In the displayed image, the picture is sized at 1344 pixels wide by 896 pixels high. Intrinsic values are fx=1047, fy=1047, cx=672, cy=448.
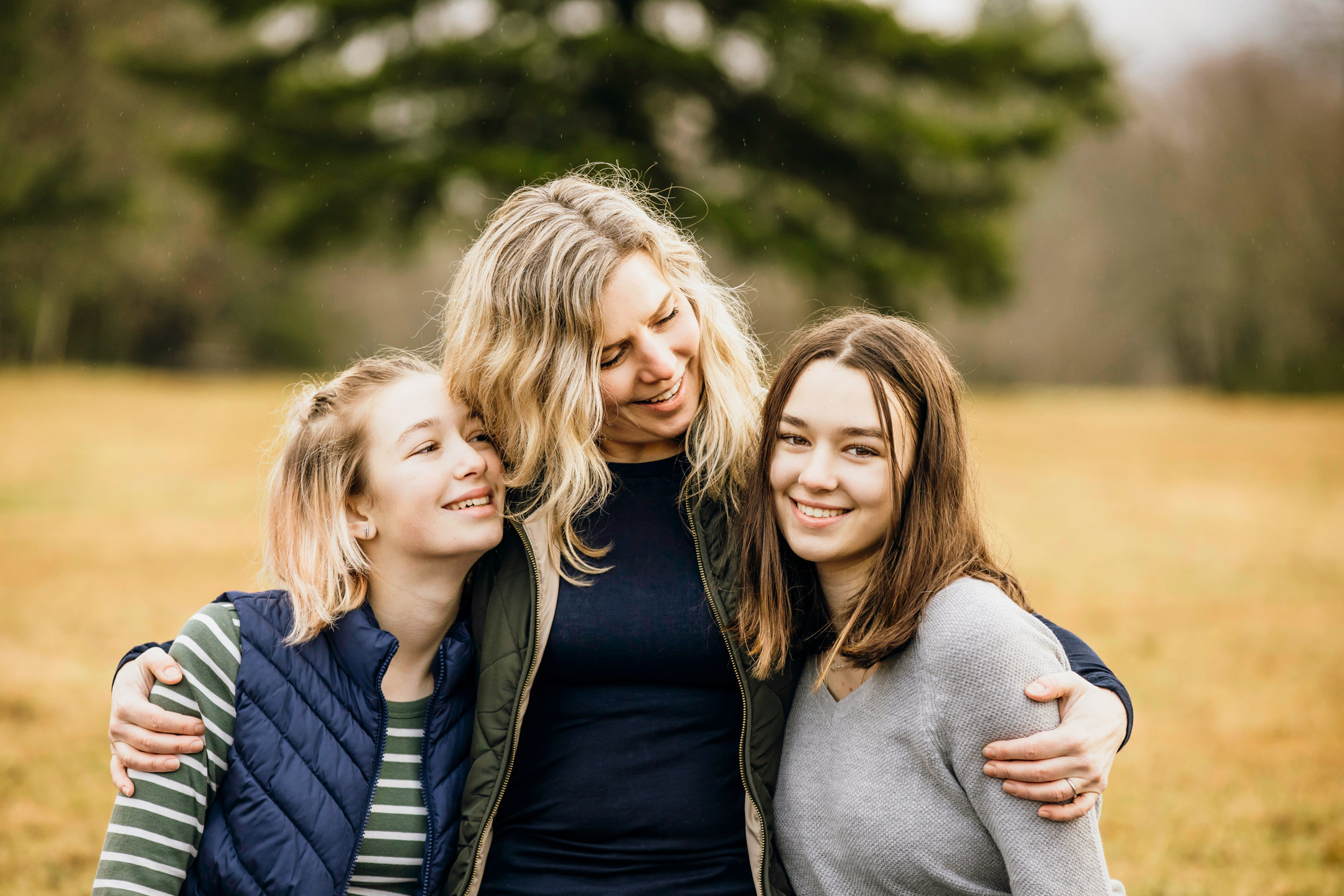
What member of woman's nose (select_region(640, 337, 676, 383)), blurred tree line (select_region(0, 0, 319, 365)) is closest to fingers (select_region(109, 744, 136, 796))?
woman's nose (select_region(640, 337, 676, 383))

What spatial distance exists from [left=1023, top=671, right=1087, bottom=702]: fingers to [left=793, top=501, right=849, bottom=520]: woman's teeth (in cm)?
50

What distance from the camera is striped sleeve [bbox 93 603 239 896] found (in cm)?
201

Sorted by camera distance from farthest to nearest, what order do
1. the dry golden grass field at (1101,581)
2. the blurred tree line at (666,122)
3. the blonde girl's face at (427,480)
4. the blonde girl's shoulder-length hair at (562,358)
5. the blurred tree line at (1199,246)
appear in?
the blurred tree line at (1199,246)
the blurred tree line at (666,122)
the dry golden grass field at (1101,581)
the blonde girl's shoulder-length hair at (562,358)
the blonde girl's face at (427,480)

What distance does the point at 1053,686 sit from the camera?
1885mm

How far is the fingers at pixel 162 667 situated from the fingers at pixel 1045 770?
159 centimetres

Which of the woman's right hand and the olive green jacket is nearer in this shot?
the woman's right hand

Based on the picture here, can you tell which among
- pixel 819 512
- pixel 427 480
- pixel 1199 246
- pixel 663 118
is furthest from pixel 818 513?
pixel 1199 246

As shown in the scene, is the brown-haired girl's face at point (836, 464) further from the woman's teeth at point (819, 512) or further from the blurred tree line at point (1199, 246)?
the blurred tree line at point (1199, 246)

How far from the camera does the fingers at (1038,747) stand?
1853 millimetres

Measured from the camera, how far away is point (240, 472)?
1554cm

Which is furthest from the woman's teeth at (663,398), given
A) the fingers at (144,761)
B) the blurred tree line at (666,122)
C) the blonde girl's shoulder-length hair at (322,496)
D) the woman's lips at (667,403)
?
the blurred tree line at (666,122)

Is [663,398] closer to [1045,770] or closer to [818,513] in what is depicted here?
[818,513]

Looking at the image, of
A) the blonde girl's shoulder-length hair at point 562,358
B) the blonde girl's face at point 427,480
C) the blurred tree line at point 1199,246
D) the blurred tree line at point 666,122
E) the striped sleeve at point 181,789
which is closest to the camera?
the striped sleeve at point 181,789

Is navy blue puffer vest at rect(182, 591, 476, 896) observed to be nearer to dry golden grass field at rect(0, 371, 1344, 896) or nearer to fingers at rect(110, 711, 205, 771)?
fingers at rect(110, 711, 205, 771)
